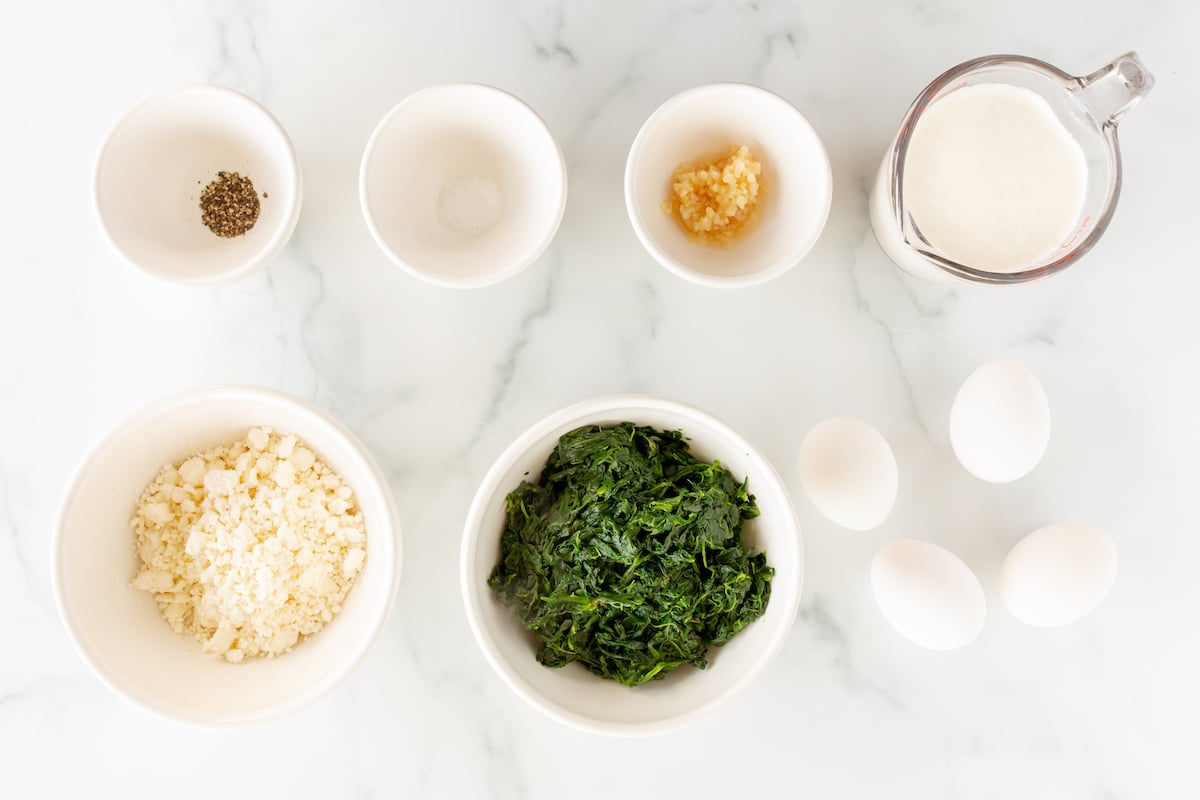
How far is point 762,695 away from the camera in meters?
1.68

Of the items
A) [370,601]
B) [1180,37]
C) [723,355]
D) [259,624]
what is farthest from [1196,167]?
[259,624]

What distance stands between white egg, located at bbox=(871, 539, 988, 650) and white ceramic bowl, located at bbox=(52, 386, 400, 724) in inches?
35.2

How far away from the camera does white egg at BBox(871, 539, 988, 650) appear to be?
4.92ft

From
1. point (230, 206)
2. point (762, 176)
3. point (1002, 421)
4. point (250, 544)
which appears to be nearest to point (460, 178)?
point (230, 206)

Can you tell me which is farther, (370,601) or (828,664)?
(828,664)

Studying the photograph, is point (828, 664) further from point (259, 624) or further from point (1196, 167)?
point (1196, 167)

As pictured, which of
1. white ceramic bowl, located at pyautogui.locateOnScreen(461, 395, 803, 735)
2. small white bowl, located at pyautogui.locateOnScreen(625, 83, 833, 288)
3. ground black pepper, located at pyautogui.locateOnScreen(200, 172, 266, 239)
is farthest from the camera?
ground black pepper, located at pyautogui.locateOnScreen(200, 172, 266, 239)

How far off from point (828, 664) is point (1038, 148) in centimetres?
106

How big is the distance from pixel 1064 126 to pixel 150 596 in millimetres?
1893

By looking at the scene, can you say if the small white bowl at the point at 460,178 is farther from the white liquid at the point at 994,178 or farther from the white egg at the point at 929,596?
the white egg at the point at 929,596

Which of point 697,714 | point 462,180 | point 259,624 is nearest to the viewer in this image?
point 697,714

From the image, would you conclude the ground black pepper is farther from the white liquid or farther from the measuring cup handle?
the measuring cup handle

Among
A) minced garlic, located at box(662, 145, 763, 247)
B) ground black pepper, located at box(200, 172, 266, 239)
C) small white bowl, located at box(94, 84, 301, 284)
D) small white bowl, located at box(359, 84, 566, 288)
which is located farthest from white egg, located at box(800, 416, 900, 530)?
ground black pepper, located at box(200, 172, 266, 239)

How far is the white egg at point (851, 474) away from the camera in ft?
5.01
